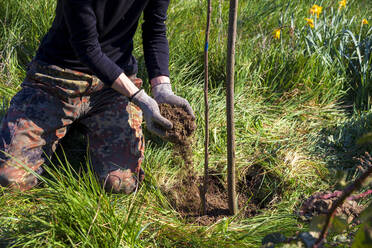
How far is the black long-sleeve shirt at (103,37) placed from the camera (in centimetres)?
190

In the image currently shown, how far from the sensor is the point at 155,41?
2.35m

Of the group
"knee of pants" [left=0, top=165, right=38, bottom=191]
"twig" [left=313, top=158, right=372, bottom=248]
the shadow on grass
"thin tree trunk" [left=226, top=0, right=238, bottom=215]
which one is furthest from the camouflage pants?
"twig" [left=313, top=158, right=372, bottom=248]

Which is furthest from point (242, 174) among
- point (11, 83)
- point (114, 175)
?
point (11, 83)

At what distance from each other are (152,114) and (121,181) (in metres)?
0.41

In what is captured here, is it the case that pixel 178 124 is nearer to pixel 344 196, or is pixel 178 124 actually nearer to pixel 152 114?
pixel 152 114

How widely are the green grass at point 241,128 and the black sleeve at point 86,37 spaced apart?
1.69ft

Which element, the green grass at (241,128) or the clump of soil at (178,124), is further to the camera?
the clump of soil at (178,124)

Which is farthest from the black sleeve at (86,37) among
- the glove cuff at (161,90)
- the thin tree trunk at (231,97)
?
the thin tree trunk at (231,97)

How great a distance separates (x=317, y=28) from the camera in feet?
Result: 10.0

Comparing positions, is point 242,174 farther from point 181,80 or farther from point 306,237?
point 306,237

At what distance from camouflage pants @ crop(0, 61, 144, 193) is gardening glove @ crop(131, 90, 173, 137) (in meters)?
0.22

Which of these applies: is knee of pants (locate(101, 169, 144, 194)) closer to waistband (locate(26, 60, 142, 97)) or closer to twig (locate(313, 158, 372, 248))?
waistband (locate(26, 60, 142, 97))

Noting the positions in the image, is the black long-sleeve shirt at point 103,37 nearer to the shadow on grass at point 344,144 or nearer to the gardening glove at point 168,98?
the gardening glove at point 168,98

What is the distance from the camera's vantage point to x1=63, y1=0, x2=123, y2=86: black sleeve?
6.10 ft
